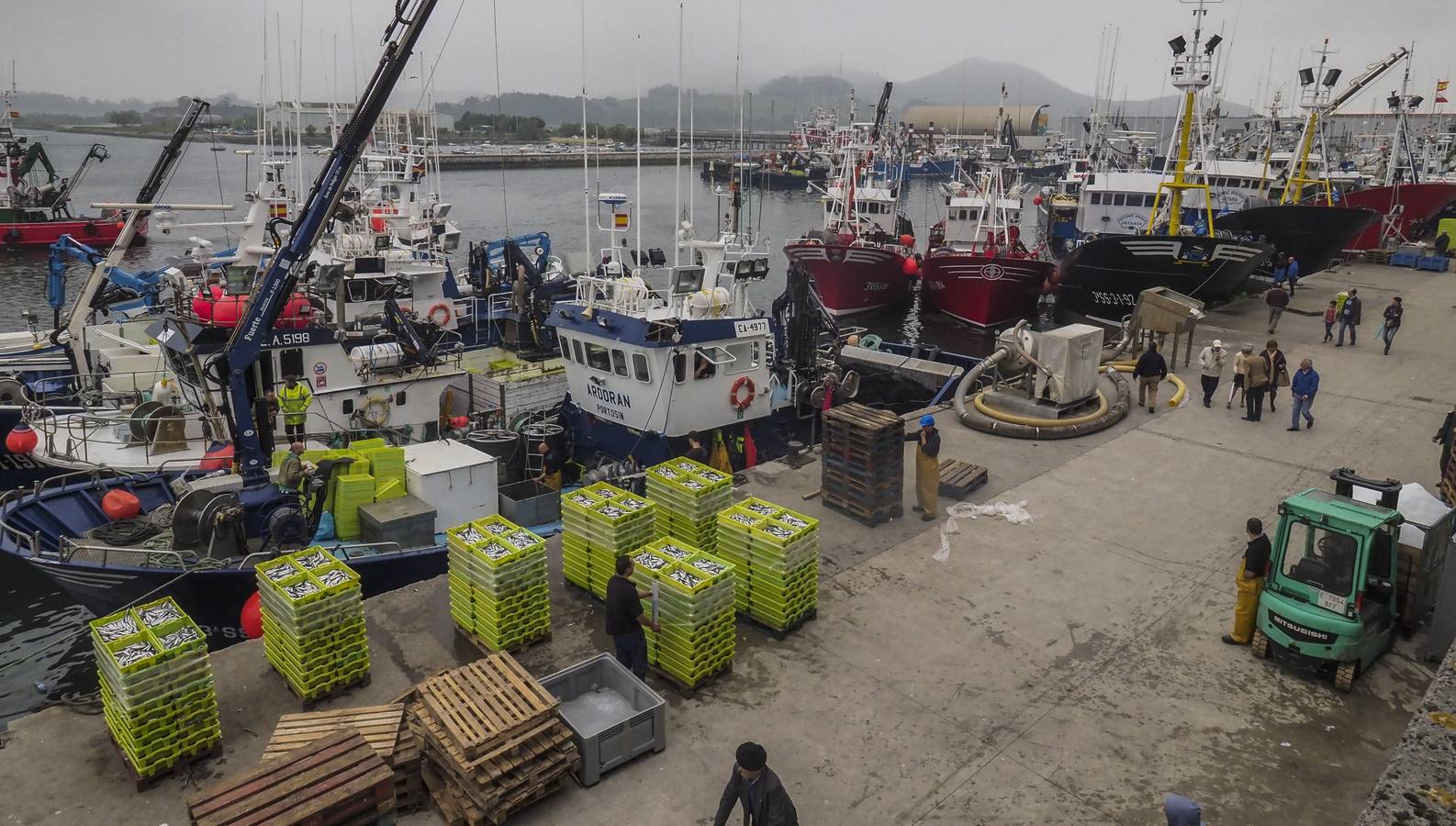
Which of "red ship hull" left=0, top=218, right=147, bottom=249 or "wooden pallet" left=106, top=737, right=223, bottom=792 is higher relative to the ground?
"red ship hull" left=0, top=218, right=147, bottom=249

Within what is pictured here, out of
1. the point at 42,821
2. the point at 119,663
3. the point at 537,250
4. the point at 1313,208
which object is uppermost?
the point at 1313,208

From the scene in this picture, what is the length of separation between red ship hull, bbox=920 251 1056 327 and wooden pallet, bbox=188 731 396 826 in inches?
1172

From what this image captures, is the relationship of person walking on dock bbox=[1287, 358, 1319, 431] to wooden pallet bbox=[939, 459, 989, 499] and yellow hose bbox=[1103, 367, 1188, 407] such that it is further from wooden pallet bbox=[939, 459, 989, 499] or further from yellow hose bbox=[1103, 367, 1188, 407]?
wooden pallet bbox=[939, 459, 989, 499]

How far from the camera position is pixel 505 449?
1483 cm

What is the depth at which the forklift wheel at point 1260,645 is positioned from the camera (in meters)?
8.55

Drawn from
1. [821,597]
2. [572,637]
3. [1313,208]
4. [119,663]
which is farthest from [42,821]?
[1313,208]

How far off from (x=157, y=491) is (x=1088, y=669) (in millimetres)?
12276

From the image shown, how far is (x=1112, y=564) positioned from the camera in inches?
419

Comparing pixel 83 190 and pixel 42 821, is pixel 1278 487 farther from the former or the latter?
pixel 83 190

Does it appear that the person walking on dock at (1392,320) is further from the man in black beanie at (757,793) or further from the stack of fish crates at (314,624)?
the stack of fish crates at (314,624)

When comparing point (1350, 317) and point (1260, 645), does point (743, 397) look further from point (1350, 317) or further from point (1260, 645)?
point (1350, 317)

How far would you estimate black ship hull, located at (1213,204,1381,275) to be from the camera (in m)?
27.6

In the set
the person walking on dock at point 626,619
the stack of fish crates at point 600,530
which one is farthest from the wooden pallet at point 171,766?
the stack of fish crates at point 600,530

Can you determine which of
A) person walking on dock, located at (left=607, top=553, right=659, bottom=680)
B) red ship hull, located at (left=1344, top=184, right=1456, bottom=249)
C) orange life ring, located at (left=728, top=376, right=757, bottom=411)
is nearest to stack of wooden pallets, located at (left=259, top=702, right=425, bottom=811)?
person walking on dock, located at (left=607, top=553, right=659, bottom=680)
